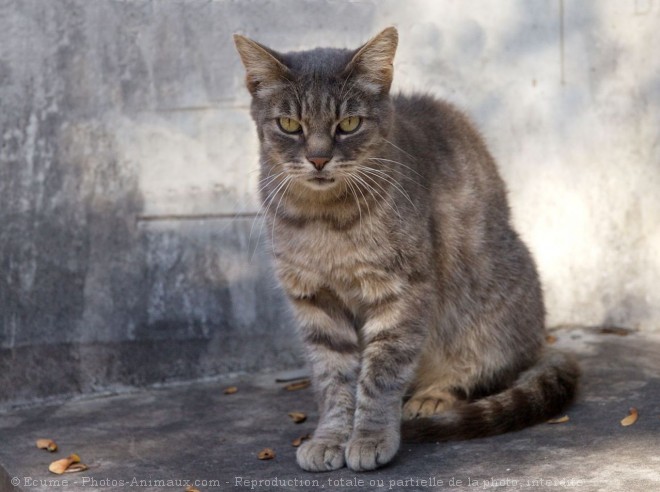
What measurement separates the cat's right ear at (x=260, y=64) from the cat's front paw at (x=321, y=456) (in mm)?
1419

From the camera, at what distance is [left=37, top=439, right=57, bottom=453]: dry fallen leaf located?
4129mm

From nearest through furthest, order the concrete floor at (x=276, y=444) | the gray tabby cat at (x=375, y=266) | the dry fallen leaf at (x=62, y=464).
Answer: the concrete floor at (x=276, y=444) < the gray tabby cat at (x=375, y=266) < the dry fallen leaf at (x=62, y=464)

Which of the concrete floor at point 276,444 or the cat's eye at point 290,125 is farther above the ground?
the cat's eye at point 290,125

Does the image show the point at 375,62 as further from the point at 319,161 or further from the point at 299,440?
the point at 299,440

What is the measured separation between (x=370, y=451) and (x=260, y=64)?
156cm

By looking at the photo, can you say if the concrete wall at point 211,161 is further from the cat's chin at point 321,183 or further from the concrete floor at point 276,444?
the cat's chin at point 321,183

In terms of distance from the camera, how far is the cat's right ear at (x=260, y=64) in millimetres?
3779

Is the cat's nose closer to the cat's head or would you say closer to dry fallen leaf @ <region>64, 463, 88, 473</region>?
the cat's head

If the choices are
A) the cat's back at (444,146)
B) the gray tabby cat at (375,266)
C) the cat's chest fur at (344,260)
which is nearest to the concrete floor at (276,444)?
the gray tabby cat at (375,266)

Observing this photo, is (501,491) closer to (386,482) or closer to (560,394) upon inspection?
(386,482)

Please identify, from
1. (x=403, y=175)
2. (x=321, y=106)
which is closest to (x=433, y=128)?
(x=403, y=175)

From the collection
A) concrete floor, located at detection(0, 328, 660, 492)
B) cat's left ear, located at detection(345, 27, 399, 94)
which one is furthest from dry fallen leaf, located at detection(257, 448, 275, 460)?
cat's left ear, located at detection(345, 27, 399, 94)

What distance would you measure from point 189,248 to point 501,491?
7.66 feet

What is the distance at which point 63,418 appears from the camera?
4598 mm
